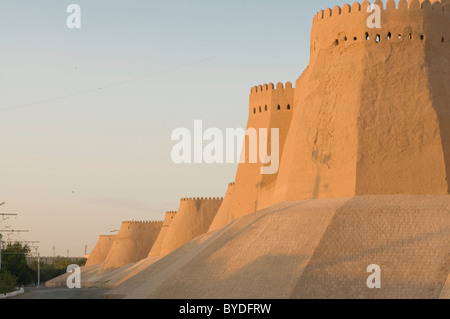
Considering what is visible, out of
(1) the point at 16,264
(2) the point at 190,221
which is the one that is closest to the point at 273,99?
(2) the point at 190,221

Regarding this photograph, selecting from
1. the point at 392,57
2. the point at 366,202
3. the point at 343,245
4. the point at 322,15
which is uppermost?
the point at 322,15

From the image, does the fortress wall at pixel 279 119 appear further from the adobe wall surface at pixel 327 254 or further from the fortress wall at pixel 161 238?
the fortress wall at pixel 161 238

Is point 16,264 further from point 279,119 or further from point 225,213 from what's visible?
point 279,119

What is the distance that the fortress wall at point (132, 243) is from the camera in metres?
79.6

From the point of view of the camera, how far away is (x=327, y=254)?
1214 inches

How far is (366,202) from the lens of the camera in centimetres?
3391

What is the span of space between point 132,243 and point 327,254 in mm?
51614

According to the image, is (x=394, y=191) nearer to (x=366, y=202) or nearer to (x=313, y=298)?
(x=366, y=202)

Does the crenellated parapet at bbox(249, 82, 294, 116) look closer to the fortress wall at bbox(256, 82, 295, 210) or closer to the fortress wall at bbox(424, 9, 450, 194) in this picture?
the fortress wall at bbox(256, 82, 295, 210)

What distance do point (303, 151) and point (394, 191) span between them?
18.2 ft

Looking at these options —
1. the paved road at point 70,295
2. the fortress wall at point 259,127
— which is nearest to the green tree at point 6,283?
the paved road at point 70,295

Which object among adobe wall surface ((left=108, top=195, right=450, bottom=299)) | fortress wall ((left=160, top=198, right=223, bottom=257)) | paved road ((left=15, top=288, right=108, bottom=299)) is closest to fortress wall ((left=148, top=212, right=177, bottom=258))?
fortress wall ((left=160, top=198, right=223, bottom=257))

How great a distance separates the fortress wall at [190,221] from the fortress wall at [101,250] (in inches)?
1396
